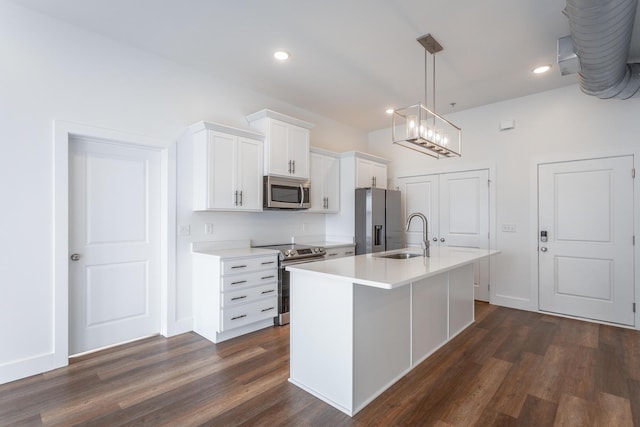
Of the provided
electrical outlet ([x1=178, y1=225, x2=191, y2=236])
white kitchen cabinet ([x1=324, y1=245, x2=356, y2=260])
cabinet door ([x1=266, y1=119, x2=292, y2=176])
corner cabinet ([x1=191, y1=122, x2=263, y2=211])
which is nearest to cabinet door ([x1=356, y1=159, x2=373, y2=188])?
white kitchen cabinet ([x1=324, y1=245, x2=356, y2=260])

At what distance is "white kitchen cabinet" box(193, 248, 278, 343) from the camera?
10.3 feet

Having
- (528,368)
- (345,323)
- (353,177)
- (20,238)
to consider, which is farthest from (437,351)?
(20,238)

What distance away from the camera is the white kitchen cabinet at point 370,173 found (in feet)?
16.2

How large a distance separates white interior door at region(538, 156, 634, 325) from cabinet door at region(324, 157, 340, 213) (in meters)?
2.71

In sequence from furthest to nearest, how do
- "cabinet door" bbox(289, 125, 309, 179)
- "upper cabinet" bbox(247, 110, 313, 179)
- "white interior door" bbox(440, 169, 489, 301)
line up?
"white interior door" bbox(440, 169, 489, 301) → "cabinet door" bbox(289, 125, 309, 179) → "upper cabinet" bbox(247, 110, 313, 179)

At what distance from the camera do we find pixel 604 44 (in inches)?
87.0

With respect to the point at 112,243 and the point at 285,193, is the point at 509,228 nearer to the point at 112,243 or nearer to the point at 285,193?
the point at 285,193

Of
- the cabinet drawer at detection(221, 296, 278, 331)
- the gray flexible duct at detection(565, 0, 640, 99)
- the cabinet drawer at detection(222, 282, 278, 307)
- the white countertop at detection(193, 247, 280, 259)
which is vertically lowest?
the cabinet drawer at detection(221, 296, 278, 331)

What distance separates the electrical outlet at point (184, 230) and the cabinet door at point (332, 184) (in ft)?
6.70

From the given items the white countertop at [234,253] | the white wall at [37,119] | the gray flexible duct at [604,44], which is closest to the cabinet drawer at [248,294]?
the white countertop at [234,253]

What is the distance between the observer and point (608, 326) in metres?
3.63

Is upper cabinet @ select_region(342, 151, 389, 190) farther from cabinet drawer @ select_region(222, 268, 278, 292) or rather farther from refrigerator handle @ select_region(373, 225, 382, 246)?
cabinet drawer @ select_region(222, 268, 278, 292)

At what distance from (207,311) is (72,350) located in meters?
1.15

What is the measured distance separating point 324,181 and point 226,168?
1.70 m
